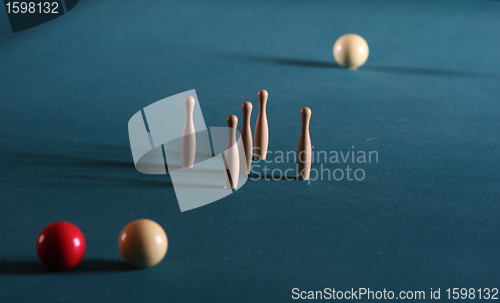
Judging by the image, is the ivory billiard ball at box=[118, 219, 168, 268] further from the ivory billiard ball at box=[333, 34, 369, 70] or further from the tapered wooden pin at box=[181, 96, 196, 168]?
the ivory billiard ball at box=[333, 34, 369, 70]

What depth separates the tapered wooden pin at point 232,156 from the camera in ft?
8.64

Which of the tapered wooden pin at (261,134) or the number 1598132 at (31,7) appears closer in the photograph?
the tapered wooden pin at (261,134)

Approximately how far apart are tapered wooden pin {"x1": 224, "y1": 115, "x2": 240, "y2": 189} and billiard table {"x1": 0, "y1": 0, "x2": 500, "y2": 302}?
0.32 feet

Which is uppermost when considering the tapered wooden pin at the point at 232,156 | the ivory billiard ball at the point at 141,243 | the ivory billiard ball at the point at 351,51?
the ivory billiard ball at the point at 351,51

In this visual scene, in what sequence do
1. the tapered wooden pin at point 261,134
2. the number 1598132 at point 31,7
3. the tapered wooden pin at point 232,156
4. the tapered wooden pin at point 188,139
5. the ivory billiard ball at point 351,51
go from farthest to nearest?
the number 1598132 at point 31,7
the ivory billiard ball at point 351,51
the tapered wooden pin at point 261,134
the tapered wooden pin at point 188,139
the tapered wooden pin at point 232,156

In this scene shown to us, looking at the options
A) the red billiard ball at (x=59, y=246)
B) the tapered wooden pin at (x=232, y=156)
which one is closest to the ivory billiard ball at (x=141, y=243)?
the red billiard ball at (x=59, y=246)

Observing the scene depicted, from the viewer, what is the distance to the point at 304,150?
2.78 m

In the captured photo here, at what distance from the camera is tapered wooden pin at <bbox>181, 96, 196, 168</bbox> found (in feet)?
9.18

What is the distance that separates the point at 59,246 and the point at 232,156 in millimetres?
951

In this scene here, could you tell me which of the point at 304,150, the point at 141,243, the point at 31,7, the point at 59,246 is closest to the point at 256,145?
the point at 304,150

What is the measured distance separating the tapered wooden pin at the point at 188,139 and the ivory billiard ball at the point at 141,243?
818 millimetres

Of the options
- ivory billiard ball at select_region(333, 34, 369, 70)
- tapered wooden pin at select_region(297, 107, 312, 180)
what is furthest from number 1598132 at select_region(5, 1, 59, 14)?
tapered wooden pin at select_region(297, 107, 312, 180)

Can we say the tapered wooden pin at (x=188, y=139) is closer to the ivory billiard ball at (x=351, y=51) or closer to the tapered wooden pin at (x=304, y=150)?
the tapered wooden pin at (x=304, y=150)

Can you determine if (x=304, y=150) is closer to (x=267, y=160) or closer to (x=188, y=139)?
(x=267, y=160)
